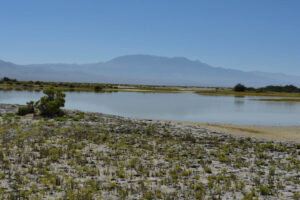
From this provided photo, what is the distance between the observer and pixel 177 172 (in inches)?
472

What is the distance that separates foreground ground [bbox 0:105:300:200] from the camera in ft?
32.2

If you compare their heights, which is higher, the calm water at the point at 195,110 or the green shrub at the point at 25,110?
the green shrub at the point at 25,110

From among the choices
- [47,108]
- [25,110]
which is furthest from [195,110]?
[25,110]

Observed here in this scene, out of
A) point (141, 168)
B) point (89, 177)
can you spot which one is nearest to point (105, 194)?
point (89, 177)

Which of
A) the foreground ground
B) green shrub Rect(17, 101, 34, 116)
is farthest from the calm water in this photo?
the foreground ground

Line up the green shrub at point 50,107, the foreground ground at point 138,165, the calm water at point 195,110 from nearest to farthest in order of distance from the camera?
the foreground ground at point 138,165, the green shrub at point 50,107, the calm water at point 195,110

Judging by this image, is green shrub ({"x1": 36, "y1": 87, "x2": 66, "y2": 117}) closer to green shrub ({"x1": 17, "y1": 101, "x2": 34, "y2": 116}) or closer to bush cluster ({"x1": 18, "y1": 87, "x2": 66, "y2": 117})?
bush cluster ({"x1": 18, "y1": 87, "x2": 66, "y2": 117})

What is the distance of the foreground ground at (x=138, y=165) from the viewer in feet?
32.2

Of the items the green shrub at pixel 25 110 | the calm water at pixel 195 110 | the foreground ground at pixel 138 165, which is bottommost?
the foreground ground at pixel 138 165

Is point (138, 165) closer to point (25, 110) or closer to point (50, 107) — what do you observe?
point (50, 107)

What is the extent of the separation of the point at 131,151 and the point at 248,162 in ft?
18.4

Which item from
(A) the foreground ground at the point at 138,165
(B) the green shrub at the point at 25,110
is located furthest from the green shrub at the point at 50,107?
(A) the foreground ground at the point at 138,165

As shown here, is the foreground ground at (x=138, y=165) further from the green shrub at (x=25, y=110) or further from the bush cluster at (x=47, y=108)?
the green shrub at (x=25, y=110)

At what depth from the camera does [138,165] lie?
12.7 metres
